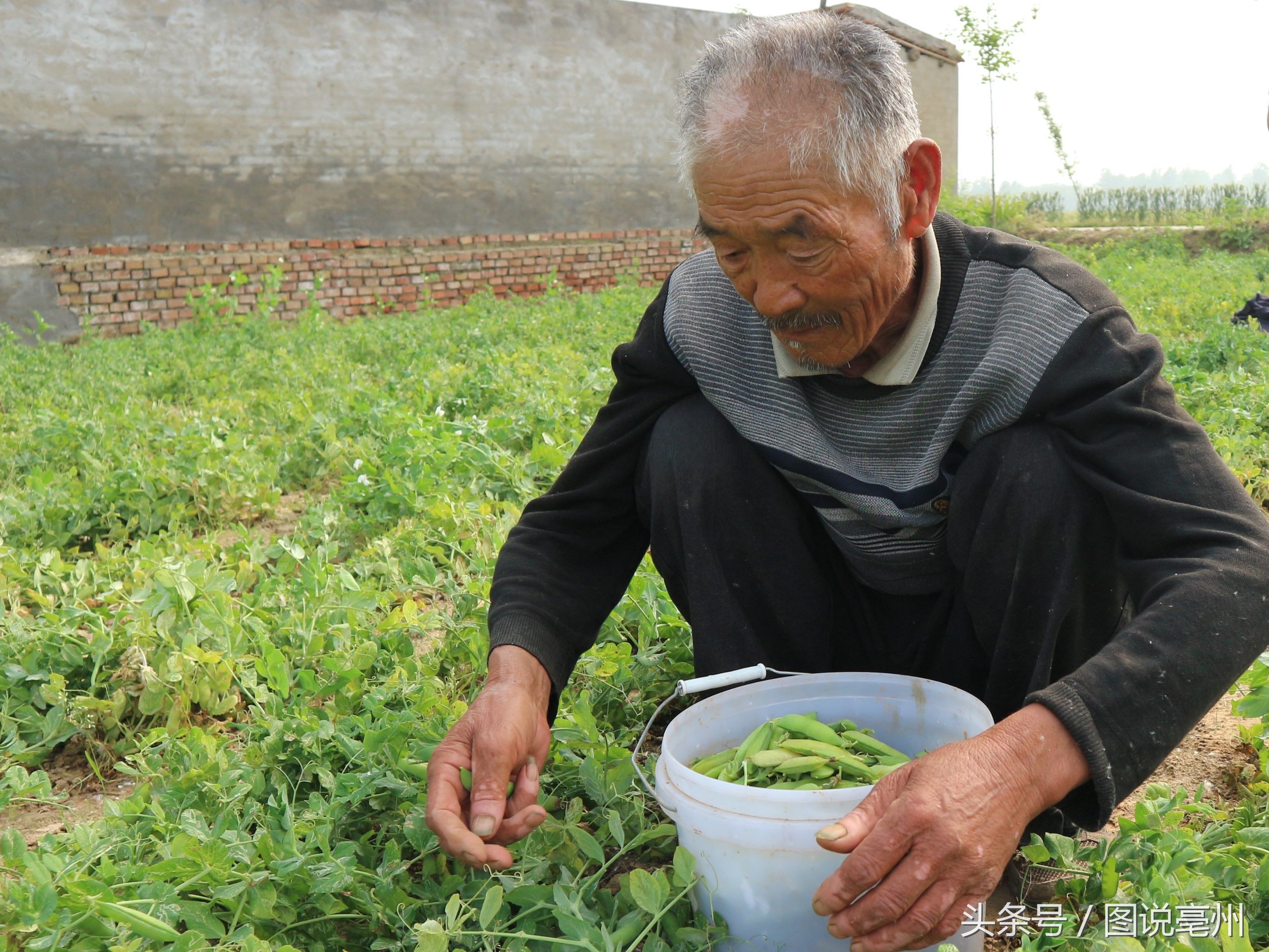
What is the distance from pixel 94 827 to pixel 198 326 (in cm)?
738

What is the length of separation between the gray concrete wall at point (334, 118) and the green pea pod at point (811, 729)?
851 centimetres

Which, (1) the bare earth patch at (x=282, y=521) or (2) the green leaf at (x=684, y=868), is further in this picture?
(1) the bare earth patch at (x=282, y=521)

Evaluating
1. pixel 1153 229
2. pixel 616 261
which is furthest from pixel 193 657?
pixel 1153 229

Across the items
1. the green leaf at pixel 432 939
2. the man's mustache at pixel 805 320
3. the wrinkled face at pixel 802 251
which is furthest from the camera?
the man's mustache at pixel 805 320

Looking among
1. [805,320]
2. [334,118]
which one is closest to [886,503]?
[805,320]

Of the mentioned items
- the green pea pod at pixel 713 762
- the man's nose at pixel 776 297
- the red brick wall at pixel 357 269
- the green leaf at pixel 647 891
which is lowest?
the red brick wall at pixel 357 269

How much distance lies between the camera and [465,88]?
10.7m

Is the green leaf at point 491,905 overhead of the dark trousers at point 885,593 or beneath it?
beneath

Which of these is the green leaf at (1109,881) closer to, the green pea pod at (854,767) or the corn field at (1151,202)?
the green pea pod at (854,767)

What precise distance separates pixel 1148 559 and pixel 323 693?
143cm

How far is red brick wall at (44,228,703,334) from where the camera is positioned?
8719 millimetres

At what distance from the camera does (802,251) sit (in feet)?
4.99

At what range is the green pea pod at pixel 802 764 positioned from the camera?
4.90 ft

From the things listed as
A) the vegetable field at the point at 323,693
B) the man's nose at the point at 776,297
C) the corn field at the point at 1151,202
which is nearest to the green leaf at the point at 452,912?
the vegetable field at the point at 323,693
